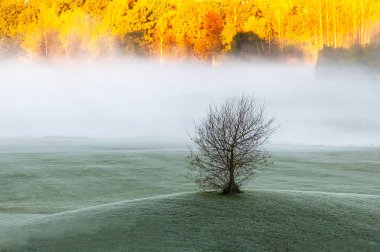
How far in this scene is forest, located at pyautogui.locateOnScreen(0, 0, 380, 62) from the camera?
151750 millimetres

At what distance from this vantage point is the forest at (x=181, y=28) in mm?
151750

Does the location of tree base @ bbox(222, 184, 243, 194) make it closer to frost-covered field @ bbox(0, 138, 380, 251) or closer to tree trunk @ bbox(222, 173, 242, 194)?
tree trunk @ bbox(222, 173, 242, 194)

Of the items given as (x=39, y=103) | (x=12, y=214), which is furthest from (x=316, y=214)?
(x=39, y=103)

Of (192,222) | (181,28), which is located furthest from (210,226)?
(181,28)

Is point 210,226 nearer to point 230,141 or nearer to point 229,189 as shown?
point 229,189

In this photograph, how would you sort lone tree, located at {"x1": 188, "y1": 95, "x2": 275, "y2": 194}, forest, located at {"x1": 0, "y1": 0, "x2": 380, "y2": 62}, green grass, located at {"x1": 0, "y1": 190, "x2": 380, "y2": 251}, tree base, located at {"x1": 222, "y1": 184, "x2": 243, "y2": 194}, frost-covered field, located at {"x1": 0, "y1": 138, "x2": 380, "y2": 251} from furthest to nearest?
forest, located at {"x1": 0, "y1": 0, "x2": 380, "y2": 62}, tree base, located at {"x1": 222, "y1": 184, "x2": 243, "y2": 194}, lone tree, located at {"x1": 188, "y1": 95, "x2": 275, "y2": 194}, frost-covered field, located at {"x1": 0, "y1": 138, "x2": 380, "y2": 251}, green grass, located at {"x1": 0, "y1": 190, "x2": 380, "y2": 251}

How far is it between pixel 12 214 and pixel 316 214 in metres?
18.2

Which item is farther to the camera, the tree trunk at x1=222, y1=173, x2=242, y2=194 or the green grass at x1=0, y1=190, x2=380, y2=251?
the tree trunk at x1=222, y1=173, x2=242, y2=194

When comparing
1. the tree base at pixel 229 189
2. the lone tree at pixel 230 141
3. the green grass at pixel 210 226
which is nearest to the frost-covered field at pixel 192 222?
the green grass at pixel 210 226

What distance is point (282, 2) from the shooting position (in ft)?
510

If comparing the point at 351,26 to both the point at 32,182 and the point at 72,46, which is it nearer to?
the point at 72,46

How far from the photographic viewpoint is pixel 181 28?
512ft

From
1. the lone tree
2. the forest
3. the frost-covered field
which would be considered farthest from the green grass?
the forest

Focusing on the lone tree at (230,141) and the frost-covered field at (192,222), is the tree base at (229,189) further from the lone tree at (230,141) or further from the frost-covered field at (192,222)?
the frost-covered field at (192,222)
